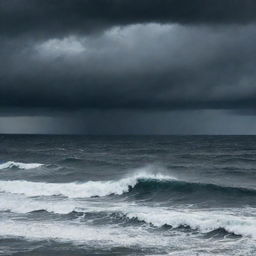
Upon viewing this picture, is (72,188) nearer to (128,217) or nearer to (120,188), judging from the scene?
(120,188)

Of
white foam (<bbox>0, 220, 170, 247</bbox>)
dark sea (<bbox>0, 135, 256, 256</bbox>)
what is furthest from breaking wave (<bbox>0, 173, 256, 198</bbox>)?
white foam (<bbox>0, 220, 170, 247</bbox>)

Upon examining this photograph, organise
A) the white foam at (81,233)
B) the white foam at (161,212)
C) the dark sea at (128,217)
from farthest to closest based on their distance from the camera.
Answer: the white foam at (161,212)
the white foam at (81,233)
the dark sea at (128,217)

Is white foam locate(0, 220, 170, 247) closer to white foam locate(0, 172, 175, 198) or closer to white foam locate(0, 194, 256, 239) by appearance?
white foam locate(0, 194, 256, 239)

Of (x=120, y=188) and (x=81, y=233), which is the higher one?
(x=120, y=188)

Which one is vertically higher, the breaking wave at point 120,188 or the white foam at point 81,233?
the breaking wave at point 120,188

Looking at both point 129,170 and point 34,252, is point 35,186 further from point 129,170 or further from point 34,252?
point 34,252

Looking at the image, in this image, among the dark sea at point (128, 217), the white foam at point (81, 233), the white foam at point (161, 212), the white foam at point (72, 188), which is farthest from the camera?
the white foam at point (72, 188)

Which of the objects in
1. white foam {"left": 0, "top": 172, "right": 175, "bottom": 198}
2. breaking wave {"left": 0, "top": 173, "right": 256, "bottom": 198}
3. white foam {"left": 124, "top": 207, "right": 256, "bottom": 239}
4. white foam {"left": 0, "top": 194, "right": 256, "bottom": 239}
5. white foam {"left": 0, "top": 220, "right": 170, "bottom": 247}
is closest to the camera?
white foam {"left": 0, "top": 220, "right": 170, "bottom": 247}

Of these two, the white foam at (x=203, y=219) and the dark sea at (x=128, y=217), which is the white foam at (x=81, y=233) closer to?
the dark sea at (x=128, y=217)

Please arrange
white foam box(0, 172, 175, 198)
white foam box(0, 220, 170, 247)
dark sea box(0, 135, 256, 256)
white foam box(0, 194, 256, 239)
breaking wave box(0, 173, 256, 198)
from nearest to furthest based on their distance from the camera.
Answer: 1. dark sea box(0, 135, 256, 256)
2. white foam box(0, 220, 170, 247)
3. white foam box(0, 194, 256, 239)
4. breaking wave box(0, 173, 256, 198)
5. white foam box(0, 172, 175, 198)

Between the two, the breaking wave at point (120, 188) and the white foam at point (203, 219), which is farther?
the breaking wave at point (120, 188)

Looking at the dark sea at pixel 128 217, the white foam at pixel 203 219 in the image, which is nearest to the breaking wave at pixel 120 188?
the dark sea at pixel 128 217

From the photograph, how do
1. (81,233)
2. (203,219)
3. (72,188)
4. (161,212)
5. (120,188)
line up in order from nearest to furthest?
(81,233)
(203,219)
(161,212)
(120,188)
(72,188)

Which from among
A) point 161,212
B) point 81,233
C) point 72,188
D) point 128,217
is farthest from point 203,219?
point 72,188
